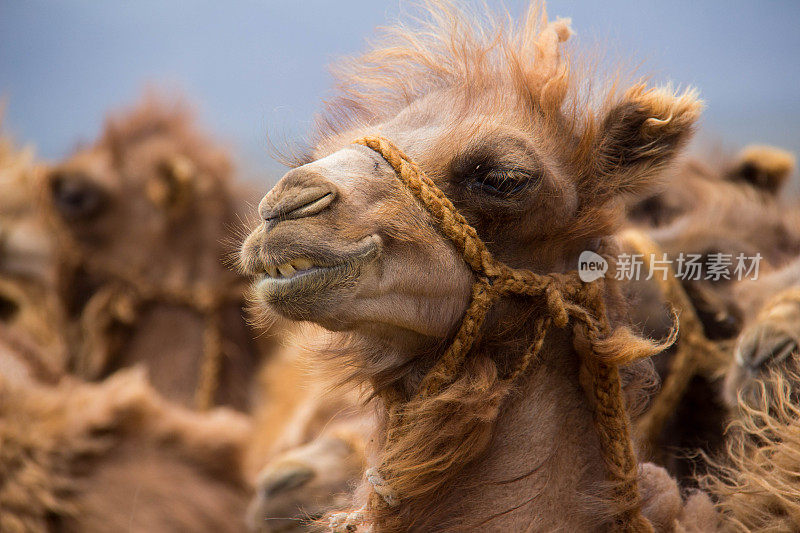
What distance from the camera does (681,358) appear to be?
9.82 feet

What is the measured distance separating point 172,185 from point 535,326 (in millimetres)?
3403

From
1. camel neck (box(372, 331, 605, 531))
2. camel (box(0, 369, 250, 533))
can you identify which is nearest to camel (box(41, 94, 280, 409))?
camel (box(0, 369, 250, 533))

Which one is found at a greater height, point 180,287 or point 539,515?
point 539,515

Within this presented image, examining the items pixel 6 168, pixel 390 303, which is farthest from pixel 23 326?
pixel 390 303

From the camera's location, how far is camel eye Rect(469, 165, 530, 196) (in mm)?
1908

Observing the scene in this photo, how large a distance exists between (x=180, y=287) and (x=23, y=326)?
1562 millimetres

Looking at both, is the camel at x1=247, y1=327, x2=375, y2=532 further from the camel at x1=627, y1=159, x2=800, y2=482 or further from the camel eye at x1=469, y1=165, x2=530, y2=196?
the camel at x1=627, y1=159, x2=800, y2=482

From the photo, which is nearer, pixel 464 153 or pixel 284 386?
pixel 464 153

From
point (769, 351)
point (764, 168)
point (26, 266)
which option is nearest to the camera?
point (769, 351)

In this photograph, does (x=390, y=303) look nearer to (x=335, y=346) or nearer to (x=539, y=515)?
(x=335, y=346)

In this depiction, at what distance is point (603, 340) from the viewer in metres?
1.95

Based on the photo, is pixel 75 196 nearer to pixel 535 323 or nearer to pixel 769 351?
pixel 535 323

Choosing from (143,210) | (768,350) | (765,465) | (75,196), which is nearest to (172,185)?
(143,210)

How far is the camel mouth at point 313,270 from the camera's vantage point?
1.73 meters
